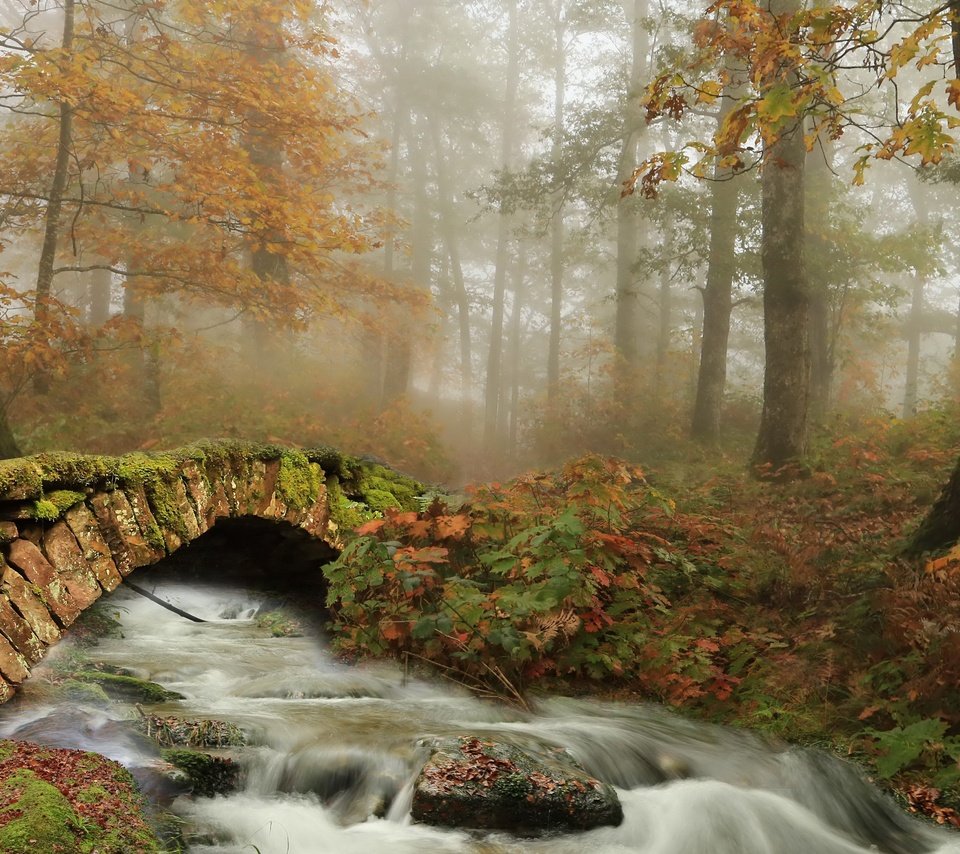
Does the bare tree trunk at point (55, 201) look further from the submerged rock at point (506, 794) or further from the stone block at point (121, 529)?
the submerged rock at point (506, 794)

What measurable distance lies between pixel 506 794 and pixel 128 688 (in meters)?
2.70

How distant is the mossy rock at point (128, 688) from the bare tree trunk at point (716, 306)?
36.6ft

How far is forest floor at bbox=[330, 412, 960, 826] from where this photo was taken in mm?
4449

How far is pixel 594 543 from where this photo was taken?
5.68 metres

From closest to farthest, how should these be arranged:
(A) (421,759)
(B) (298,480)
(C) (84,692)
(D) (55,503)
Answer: (D) (55,503) < (A) (421,759) < (C) (84,692) < (B) (298,480)

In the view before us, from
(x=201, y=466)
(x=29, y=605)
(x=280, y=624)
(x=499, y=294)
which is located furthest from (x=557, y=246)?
(x=29, y=605)

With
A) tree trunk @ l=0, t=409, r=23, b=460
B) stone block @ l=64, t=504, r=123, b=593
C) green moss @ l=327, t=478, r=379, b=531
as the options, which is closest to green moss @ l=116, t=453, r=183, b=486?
stone block @ l=64, t=504, r=123, b=593

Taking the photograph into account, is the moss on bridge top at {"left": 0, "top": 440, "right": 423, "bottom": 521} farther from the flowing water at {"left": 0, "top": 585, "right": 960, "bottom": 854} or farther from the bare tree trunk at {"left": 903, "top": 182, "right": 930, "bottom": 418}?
the bare tree trunk at {"left": 903, "top": 182, "right": 930, "bottom": 418}

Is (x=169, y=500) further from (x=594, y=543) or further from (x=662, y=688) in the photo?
(x=662, y=688)

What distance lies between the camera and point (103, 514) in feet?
13.1

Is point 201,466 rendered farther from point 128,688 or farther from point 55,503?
point 128,688

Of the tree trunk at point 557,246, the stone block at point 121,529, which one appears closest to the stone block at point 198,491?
the stone block at point 121,529

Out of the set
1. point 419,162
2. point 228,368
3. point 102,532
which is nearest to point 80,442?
point 228,368

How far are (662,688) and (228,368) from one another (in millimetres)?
14315
